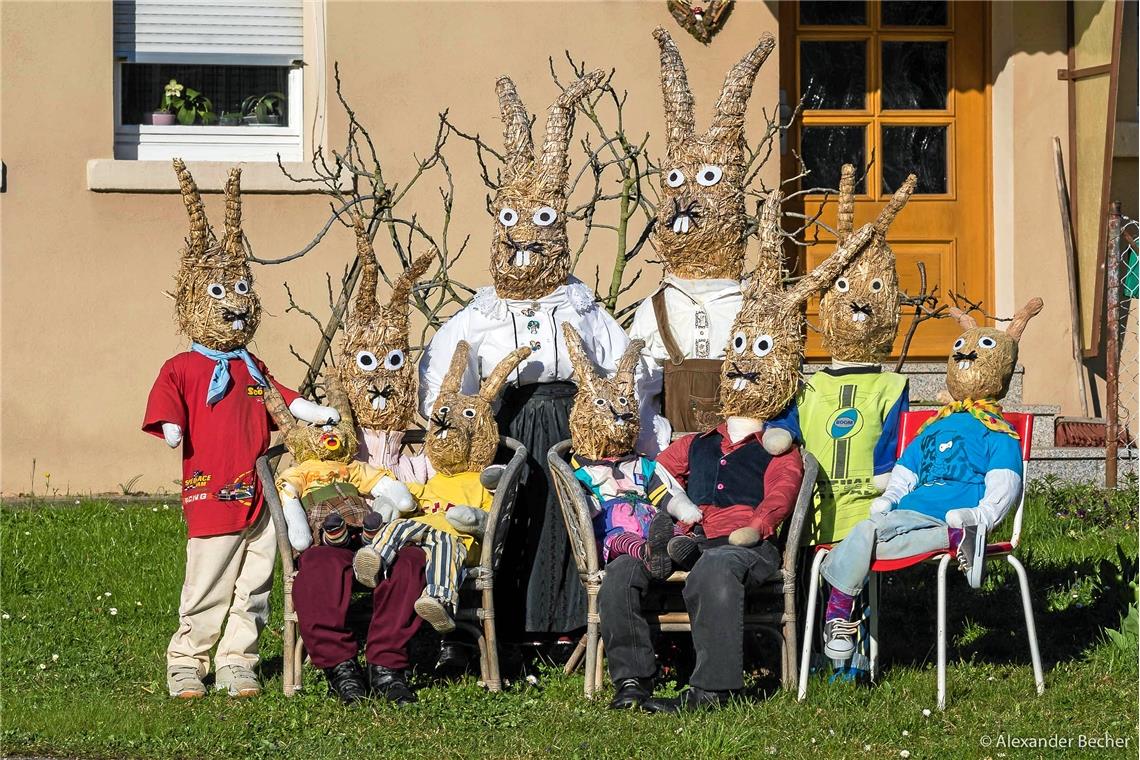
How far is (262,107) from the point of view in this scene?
970 centimetres

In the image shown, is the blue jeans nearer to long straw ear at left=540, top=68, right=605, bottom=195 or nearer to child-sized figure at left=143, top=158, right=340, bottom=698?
long straw ear at left=540, top=68, right=605, bottom=195

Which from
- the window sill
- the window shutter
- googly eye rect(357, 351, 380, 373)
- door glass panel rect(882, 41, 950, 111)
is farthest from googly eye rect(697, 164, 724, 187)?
door glass panel rect(882, 41, 950, 111)

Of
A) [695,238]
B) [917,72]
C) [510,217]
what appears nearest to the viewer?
[510,217]

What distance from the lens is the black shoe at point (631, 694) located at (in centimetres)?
545

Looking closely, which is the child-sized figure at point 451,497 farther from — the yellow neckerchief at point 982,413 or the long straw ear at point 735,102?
the yellow neckerchief at point 982,413

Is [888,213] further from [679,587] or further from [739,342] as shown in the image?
[679,587]

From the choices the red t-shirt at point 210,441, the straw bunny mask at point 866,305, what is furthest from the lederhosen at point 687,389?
the red t-shirt at point 210,441

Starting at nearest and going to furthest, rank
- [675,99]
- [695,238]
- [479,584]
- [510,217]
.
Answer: [479,584]
[510,217]
[695,238]
[675,99]

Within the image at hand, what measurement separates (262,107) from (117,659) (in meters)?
4.28

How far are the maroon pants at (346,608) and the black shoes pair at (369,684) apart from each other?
0.04 meters

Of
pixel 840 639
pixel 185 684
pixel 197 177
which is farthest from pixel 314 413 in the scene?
pixel 197 177

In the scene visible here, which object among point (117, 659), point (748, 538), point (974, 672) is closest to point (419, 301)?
point (117, 659)

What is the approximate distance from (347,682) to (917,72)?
21.2 feet

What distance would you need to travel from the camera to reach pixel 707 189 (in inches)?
254
